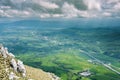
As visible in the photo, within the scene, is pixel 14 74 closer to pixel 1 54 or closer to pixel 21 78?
pixel 21 78

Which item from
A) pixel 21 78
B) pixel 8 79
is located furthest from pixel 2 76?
pixel 21 78

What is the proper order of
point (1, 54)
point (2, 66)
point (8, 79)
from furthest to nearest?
1. point (1, 54)
2. point (2, 66)
3. point (8, 79)

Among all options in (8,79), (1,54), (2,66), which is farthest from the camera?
(1,54)

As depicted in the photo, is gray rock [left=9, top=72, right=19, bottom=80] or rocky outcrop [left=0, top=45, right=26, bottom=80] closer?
gray rock [left=9, top=72, right=19, bottom=80]

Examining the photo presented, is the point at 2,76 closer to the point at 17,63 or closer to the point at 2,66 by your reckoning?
the point at 2,66

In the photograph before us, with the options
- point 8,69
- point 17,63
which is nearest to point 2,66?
point 8,69

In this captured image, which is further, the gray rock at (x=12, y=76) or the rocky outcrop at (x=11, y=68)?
the rocky outcrop at (x=11, y=68)

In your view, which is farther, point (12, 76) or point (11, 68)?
point (11, 68)

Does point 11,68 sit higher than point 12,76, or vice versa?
point 11,68

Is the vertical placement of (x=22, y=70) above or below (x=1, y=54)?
below

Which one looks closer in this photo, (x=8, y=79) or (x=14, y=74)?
(x=8, y=79)
